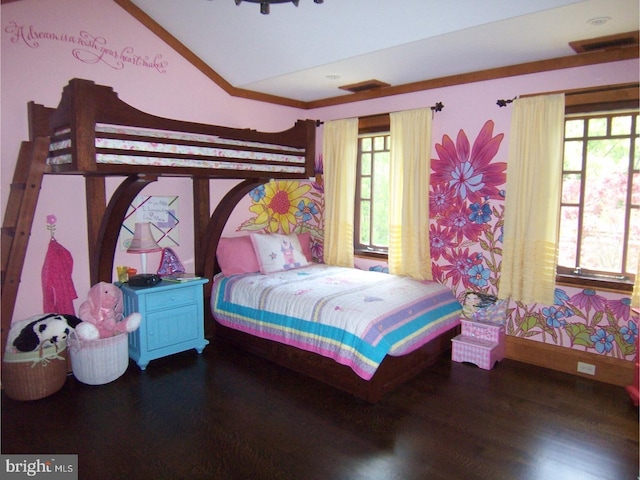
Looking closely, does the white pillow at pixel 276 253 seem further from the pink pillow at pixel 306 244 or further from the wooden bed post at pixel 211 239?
the wooden bed post at pixel 211 239

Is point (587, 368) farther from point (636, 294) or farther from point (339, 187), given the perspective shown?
point (339, 187)

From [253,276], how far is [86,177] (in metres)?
1.54

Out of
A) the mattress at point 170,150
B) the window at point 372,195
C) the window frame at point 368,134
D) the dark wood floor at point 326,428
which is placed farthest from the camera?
the window at point 372,195

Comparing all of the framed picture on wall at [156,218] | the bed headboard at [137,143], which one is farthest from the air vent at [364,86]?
the framed picture on wall at [156,218]

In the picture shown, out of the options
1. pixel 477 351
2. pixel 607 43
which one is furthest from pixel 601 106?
pixel 477 351

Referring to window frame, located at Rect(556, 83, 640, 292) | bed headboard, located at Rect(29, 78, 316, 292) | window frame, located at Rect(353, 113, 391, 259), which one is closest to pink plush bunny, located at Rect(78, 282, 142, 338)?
bed headboard, located at Rect(29, 78, 316, 292)

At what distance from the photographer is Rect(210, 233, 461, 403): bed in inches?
113

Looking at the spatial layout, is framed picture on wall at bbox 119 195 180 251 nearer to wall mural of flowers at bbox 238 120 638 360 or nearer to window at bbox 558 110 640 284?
wall mural of flowers at bbox 238 120 638 360

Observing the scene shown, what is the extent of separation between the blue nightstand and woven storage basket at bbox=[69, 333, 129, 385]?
0.24 m

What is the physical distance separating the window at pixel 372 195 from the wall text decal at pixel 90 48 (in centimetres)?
204

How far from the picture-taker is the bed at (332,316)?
113 inches

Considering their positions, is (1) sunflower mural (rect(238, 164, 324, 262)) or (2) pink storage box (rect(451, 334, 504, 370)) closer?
(2) pink storage box (rect(451, 334, 504, 370))

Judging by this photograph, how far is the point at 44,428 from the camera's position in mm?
2520

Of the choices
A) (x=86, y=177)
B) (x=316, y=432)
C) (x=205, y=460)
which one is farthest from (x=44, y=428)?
(x=86, y=177)
